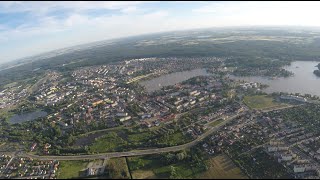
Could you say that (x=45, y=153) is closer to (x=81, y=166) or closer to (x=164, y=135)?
(x=81, y=166)

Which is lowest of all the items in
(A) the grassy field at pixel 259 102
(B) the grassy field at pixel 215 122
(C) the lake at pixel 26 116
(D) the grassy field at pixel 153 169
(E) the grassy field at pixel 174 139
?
(A) the grassy field at pixel 259 102

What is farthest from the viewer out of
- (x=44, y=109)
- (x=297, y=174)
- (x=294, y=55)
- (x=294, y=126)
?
(x=294, y=55)

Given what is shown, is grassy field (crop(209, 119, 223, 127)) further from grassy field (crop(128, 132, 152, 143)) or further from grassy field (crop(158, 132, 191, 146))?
grassy field (crop(128, 132, 152, 143))

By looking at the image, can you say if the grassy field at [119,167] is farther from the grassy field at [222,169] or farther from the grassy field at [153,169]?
the grassy field at [222,169]

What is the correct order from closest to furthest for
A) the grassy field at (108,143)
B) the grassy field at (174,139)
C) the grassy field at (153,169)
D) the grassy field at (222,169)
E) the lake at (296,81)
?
1. the grassy field at (222,169)
2. the grassy field at (153,169)
3. the grassy field at (174,139)
4. the grassy field at (108,143)
5. the lake at (296,81)

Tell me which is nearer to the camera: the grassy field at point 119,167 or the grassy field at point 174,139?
the grassy field at point 119,167

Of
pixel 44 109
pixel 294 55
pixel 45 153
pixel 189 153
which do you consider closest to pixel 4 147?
pixel 45 153

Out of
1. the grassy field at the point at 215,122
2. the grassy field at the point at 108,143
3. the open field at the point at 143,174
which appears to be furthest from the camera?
the grassy field at the point at 215,122

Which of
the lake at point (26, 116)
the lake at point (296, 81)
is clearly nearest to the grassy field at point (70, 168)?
the lake at point (26, 116)
